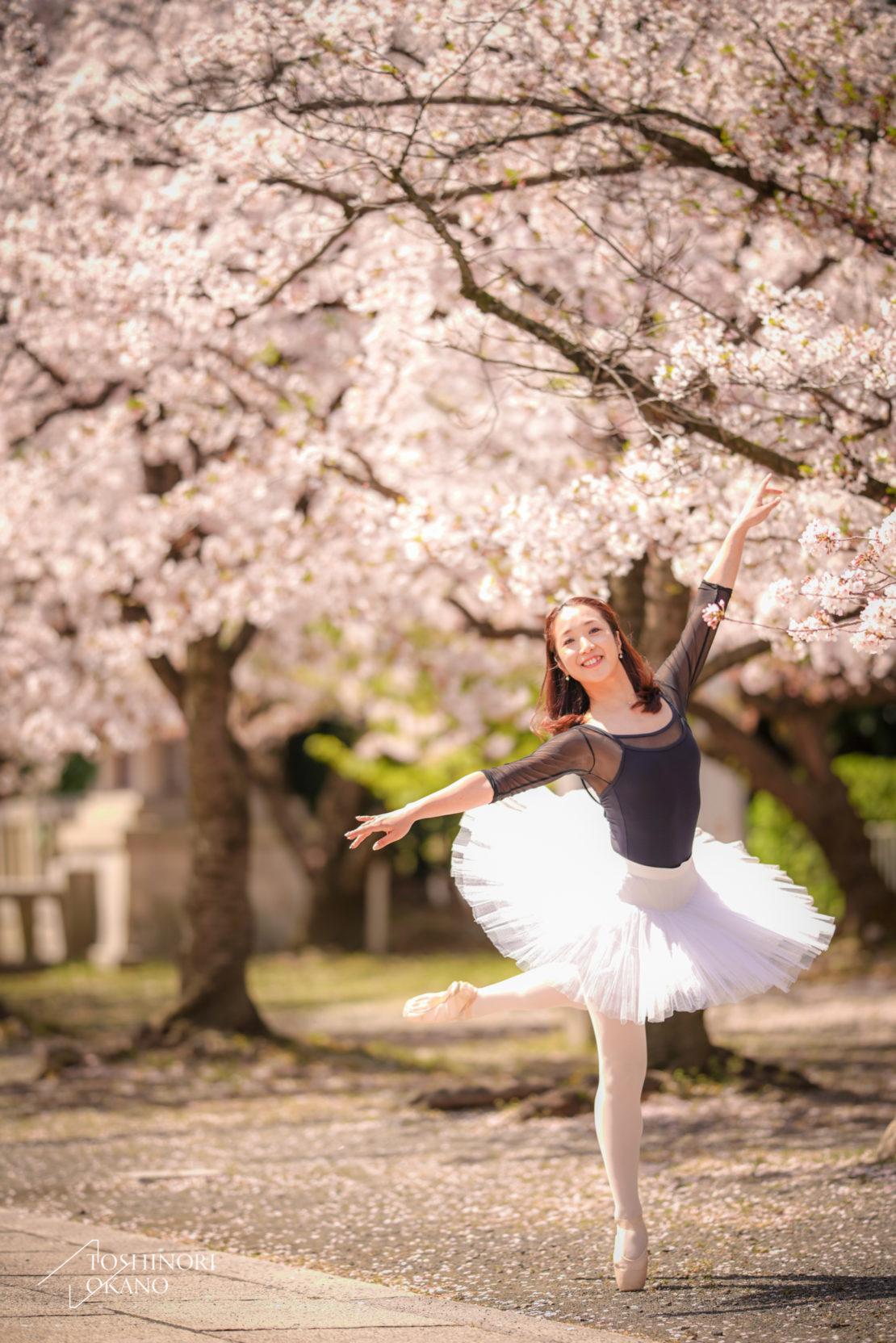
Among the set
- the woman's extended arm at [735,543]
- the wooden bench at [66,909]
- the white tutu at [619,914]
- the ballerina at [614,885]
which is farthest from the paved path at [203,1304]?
the wooden bench at [66,909]

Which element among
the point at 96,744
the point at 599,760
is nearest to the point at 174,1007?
the point at 96,744

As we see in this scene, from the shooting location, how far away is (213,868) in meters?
10.9

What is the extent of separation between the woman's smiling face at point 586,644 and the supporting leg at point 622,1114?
3.67 ft

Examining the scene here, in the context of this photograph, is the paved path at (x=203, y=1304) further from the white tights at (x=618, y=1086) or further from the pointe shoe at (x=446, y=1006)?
the pointe shoe at (x=446, y=1006)

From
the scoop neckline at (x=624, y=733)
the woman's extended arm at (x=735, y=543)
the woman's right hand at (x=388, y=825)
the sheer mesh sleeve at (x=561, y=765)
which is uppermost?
the woman's extended arm at (x=735, y=543)

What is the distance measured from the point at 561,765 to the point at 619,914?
0.55 m

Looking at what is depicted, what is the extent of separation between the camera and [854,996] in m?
13.9

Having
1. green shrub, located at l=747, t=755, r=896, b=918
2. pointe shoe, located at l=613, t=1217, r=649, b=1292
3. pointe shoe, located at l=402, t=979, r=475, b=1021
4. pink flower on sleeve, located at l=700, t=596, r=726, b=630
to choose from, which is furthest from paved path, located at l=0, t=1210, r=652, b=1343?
green shrub, located at l=747, t=755, r=896, b=918

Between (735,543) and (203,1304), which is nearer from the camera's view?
(203,1304)

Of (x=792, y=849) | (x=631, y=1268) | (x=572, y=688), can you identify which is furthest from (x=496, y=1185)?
(x=792, y=849)

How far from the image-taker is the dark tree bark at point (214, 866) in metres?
10.8

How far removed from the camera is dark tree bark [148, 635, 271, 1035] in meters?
10.8

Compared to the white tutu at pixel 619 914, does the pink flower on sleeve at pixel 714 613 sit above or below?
above

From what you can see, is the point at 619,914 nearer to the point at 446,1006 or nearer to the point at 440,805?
the point at 446,1006
